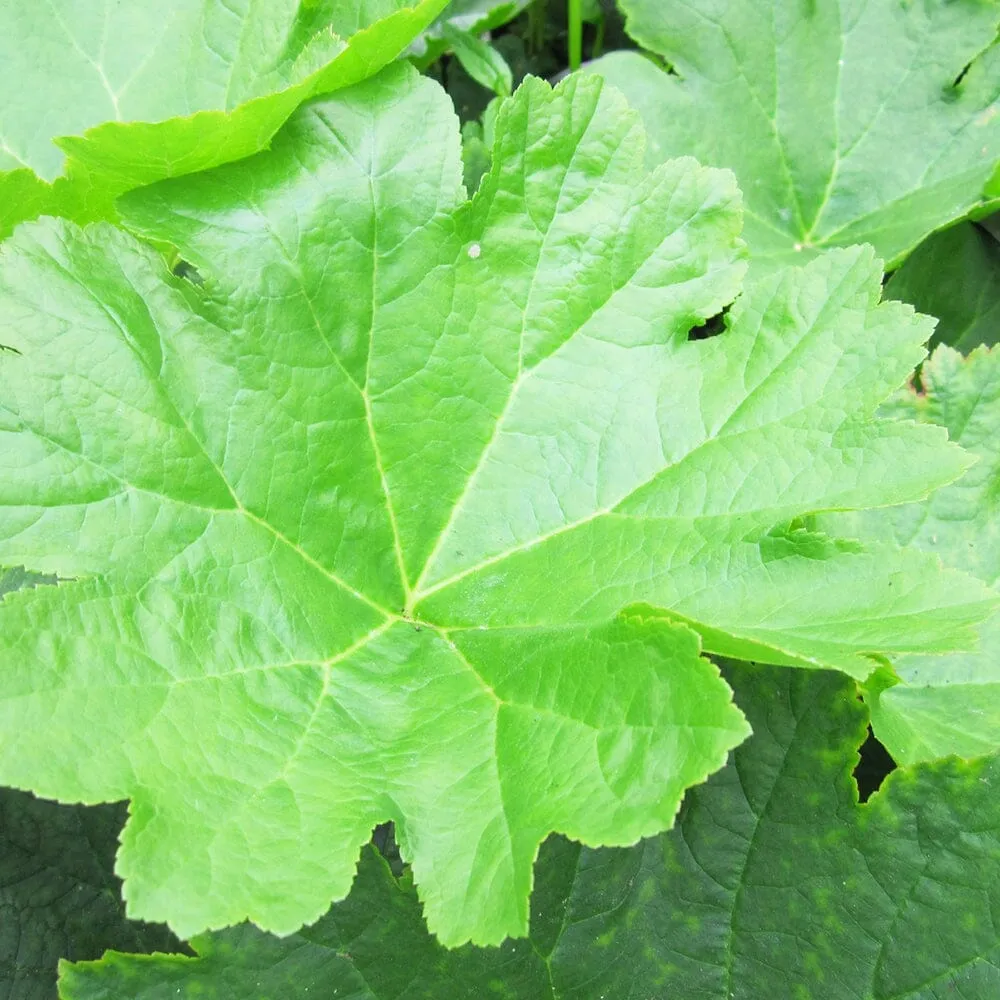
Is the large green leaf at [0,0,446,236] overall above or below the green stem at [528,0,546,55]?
above

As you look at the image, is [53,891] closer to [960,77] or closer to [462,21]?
[462,21]

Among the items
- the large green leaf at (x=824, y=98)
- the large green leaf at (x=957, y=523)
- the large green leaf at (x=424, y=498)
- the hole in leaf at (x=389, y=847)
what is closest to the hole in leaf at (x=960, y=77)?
the large green leaf at (x=824, y=98)

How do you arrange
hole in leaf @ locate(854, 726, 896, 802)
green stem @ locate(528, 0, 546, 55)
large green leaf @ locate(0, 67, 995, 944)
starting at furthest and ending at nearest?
green stem @ locate(528, 0, 546, 55), hole in leaf @ locate(854, 726, 896, 802), large green leaf @ locate(0, 67, 995, 944)

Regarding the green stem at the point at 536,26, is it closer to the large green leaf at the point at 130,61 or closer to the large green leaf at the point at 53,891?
the large green leaf at the point at 130,61

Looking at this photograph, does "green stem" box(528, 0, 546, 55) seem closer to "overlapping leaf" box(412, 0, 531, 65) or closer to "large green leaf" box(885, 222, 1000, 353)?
"overlapping leaf" box(412, 0, 531, 65)

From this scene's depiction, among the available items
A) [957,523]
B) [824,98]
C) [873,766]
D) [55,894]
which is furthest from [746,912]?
[824,98]

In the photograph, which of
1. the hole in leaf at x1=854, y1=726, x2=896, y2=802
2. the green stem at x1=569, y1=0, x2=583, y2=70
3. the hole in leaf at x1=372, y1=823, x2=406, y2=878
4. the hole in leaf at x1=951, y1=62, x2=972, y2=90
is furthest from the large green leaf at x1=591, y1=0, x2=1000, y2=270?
the hole in leaf at x1=372, y1=823, x2=406, y2=878
